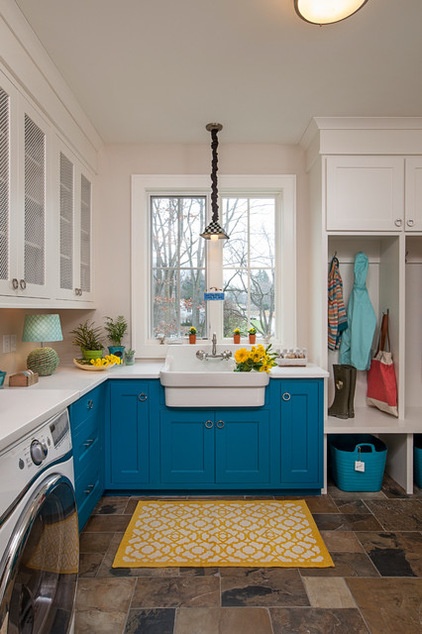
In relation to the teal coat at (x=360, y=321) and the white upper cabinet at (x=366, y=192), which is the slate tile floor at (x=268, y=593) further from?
the white upper cabinet at (x=366, y=192)

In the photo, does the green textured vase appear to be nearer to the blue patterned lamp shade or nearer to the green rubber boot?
the blue patterned lamp shade

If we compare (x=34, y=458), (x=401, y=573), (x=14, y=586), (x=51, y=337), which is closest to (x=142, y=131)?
(x=51, y=337)

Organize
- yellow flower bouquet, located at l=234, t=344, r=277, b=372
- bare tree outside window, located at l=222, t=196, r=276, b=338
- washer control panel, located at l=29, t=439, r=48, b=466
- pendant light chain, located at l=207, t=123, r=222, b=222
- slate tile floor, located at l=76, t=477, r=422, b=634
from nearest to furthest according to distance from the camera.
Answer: washer control panel, located at l=29, t=439, r=48, b=466 < slate tile floor, located at l=76, t=477, r=422, b=634 < yellow flower bouquet, located at l=234, t=344, r=277, b=372 < pendant light chain, located at l=207, t=123, r=222, b=222 < bare tree outside window, located at l=222, t=196, r=276, b=338

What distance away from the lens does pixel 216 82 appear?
2193mm

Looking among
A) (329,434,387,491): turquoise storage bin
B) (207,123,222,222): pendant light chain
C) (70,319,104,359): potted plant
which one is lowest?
(329,434,387,491): turquoise storage bin

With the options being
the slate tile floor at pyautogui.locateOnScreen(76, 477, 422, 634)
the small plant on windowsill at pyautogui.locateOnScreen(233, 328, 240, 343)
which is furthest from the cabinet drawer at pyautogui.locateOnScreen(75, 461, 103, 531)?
the small plant on windowsill at pyautogui.locateOnScreen(233, 328, 240, 343)

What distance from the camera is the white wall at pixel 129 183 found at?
3000mm

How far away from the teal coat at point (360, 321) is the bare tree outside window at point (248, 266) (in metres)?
0.63

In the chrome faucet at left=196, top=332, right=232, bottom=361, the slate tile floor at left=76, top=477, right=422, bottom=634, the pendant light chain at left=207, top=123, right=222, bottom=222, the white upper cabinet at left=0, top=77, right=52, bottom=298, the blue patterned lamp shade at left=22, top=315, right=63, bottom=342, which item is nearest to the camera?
the slate tile floor at left=76, top=477, right=422, bottom=634

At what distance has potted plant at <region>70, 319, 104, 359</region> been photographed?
8.78 feet

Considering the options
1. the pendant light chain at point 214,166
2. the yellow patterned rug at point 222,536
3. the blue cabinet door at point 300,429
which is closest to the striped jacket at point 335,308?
the blue cabinet door at point 300,429

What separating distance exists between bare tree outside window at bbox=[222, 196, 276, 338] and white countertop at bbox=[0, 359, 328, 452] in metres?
0.60

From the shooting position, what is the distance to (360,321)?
2740 mm

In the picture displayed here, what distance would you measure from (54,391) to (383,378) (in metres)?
2.19
